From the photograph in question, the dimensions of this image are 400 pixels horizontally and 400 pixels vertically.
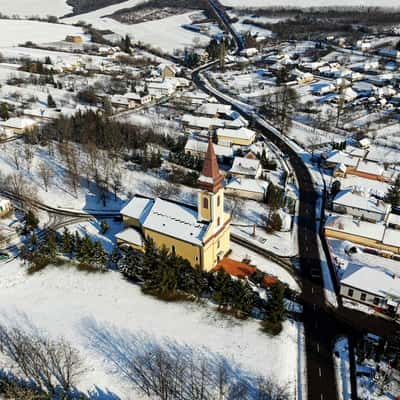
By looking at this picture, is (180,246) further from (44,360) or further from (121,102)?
(121,102)

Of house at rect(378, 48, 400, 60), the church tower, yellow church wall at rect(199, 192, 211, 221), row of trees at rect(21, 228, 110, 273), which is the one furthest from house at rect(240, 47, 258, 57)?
row of trees at rect(21, 228, 110, 273)

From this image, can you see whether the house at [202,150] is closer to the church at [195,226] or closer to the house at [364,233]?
the house at [364,233]

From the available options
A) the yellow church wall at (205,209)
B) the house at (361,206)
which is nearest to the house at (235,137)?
the house at (361,206)

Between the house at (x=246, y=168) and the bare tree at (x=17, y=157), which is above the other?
the bare tree at (x=17, y=157)

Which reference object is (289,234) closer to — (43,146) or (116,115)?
(43,146)

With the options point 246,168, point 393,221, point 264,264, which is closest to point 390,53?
point 246,168

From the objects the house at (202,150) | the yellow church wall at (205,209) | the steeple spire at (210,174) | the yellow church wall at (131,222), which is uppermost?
the steeple spire at (210,174)

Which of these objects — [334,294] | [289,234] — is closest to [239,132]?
[289,234]

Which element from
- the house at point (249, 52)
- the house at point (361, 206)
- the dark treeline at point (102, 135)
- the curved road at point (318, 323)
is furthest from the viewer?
the house at point (249, 52)
